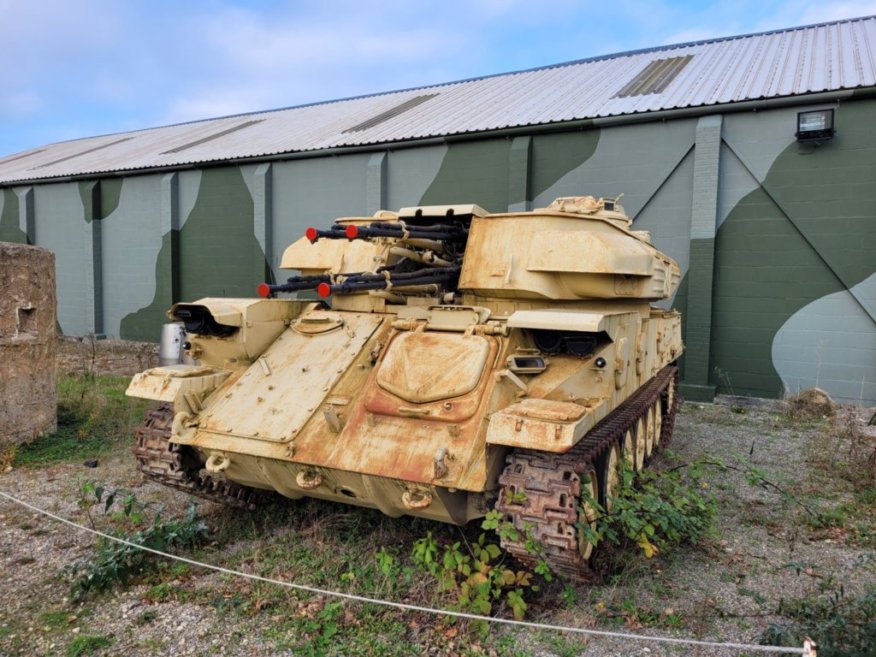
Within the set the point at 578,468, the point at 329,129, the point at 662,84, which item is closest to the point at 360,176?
the point at 329,129

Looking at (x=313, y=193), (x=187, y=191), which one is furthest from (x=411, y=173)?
(x=187, y=191)

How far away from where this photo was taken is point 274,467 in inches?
174

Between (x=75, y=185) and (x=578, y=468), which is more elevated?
(x=75, y=185)

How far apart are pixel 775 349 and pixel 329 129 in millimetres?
10709

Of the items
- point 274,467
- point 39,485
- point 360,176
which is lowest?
point 39,485

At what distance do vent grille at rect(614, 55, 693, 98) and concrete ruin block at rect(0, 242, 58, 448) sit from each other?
970 centimetres

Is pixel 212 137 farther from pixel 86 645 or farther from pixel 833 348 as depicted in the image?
pixel 86 645

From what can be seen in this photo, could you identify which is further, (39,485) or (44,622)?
(39,485)

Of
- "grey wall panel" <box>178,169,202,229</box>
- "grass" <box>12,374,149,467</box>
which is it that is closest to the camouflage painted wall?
"grey wall panel" <box>178,169,202,229</box>

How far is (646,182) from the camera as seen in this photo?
1120cm

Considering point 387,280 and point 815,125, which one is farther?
point 815,125

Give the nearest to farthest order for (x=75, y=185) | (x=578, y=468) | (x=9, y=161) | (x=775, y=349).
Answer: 1. (x=578, y=468)
2. (x=775, y=349)
3. (x=75, y=185)
4. (x=9, y=161)

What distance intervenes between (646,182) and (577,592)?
336 inches

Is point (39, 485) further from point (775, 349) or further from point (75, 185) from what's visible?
point (75, 185)
